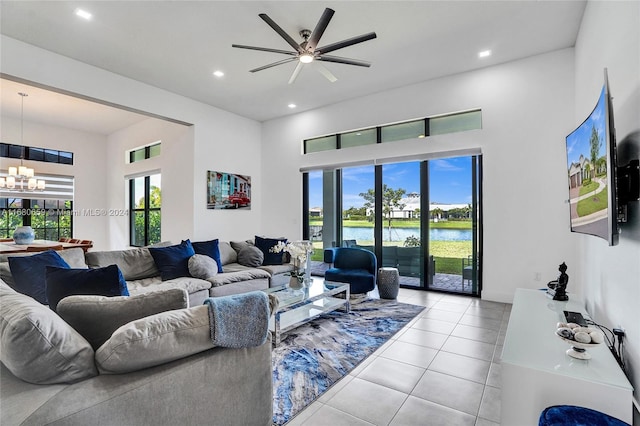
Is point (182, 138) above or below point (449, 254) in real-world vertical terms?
above

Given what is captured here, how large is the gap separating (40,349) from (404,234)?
4.97 metres

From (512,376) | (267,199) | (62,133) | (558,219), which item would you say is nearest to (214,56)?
(267,199)

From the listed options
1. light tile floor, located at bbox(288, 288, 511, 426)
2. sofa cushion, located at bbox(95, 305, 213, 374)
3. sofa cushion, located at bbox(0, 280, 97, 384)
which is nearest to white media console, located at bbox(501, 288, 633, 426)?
light tile floor, located at bbox(288, 288, 511, 426)

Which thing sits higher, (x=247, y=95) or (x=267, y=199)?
(x=247, y=95)

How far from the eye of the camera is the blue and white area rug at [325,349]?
2.18 meters

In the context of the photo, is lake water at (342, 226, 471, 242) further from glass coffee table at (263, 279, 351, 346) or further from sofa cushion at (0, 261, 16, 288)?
sofa cushion at (0, 261, 16, 288)

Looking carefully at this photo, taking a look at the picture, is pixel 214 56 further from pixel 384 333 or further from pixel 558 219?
pixel 558 219

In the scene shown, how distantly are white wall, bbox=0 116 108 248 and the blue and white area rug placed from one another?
735 centimetres

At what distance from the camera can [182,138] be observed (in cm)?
598

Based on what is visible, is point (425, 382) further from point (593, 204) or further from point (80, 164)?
point (80, 164)

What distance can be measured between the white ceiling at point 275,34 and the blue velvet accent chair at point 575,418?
3.50 meters

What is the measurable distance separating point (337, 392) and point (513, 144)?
407cm

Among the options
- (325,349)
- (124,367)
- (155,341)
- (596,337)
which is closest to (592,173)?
(596,337)

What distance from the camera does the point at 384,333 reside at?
3.27 metres
